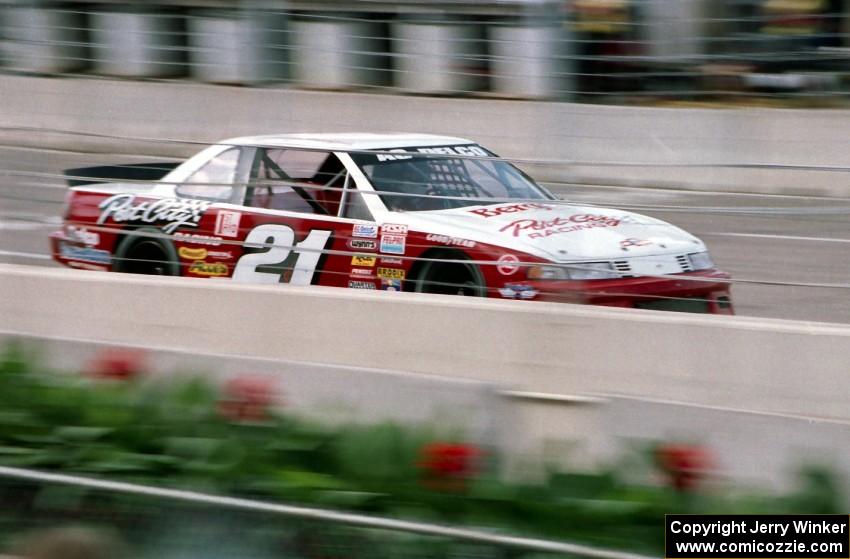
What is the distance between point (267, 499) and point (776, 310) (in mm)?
2592

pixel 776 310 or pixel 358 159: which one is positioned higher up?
pixel 358 159

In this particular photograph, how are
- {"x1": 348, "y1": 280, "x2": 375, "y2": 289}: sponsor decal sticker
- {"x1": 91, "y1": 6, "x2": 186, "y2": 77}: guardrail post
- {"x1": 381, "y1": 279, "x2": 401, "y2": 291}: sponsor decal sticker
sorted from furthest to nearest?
{"x1": 91, "y1": 6, "x2": 186, "y2": 77}: guardrail post < {"x1": 348, "y1": 280, "x2": 375, "y2": 289}: sponsor decal sticker < {"x1": 381, "y1": 279, "x2": 401, "y2": 291}: sponsor decal sticker

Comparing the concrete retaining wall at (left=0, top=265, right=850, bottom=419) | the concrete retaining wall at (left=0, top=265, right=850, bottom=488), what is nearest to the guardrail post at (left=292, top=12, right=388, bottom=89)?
the concrete retaining wall at (left=0, top=265, right=850, bottom=419)

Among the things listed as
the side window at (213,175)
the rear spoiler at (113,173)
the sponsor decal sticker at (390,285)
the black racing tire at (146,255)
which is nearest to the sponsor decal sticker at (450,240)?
the sponsor decal sticker at (390,285)

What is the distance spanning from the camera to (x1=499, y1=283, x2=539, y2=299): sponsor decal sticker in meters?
5.92

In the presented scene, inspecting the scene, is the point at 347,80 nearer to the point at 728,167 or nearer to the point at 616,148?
the point at 616,148

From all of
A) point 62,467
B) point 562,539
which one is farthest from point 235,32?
point 562,539

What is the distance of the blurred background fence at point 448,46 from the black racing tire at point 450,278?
4.22 metres

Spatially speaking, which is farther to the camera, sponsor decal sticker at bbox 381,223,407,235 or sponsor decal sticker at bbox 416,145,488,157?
sponsor decal sticker at bbox 416,145,488,157

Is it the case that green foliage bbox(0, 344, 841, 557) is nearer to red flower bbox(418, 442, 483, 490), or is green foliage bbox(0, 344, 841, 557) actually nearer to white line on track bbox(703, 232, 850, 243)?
red flower bbox(418, 442, 483, 490)

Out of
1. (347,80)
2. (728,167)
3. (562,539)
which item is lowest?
(562,539)

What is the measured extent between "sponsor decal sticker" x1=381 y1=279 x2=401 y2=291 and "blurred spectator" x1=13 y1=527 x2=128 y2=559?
294cm

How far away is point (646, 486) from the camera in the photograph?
3699 mm

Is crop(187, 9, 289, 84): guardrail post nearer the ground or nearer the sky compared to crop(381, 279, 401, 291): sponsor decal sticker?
nearer the sky
